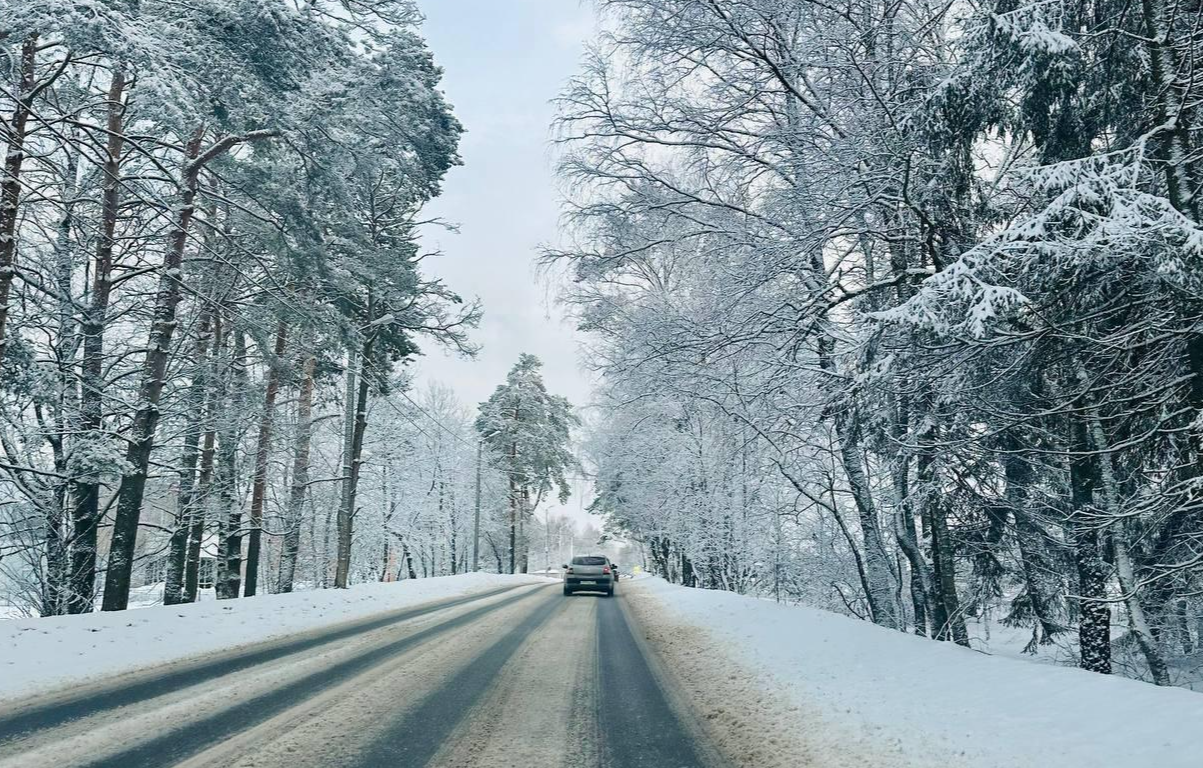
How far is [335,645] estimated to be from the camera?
9508 mm

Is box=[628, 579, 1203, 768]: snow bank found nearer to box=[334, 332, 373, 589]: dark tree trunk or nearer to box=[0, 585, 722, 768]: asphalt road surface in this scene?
box=[0, 585, 722, 768]: asphalt road surface

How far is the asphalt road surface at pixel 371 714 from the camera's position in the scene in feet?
14.0

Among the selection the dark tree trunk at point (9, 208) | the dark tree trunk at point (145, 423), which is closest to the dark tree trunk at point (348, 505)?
the dark tree trunk at point (145, 423)

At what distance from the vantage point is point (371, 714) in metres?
5.31

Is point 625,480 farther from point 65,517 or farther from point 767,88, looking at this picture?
point 767,88

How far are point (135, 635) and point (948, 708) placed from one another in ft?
32.1

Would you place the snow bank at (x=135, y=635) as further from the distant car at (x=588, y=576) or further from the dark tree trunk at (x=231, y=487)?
the distant car at (x=588, y=576)

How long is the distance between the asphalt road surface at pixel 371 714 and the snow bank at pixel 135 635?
0.46 m

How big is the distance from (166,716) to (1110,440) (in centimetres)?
920

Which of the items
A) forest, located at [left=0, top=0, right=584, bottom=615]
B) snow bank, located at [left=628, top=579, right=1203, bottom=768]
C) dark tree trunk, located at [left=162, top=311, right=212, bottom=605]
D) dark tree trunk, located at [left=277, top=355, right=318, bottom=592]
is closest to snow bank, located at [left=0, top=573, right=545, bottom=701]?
forest, located at [left=0, top=0, right=584, bottom=615]

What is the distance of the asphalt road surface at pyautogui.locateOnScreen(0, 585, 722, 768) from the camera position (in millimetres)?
4258

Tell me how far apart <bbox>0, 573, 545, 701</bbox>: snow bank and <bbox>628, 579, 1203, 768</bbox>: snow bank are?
6.31 meters

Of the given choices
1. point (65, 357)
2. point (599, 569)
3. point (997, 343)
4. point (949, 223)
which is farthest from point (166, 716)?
point (599, 569)

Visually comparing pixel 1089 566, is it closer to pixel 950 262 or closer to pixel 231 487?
pixel 950 262
